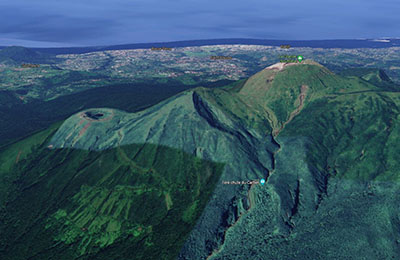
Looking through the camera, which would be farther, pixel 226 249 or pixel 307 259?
pixel 226 249

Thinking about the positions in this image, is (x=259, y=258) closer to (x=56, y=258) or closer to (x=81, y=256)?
(x=81, y=256)

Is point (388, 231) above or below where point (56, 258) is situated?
above

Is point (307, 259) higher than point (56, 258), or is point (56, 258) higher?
point (307, 259)

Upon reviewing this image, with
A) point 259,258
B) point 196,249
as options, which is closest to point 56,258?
point 196,249

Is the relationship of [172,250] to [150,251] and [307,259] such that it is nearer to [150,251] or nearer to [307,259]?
[150,251]

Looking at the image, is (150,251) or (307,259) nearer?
(307,259)

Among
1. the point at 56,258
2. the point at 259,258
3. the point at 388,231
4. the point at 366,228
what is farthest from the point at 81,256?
the point at 388,231

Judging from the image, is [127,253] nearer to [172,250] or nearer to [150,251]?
[150,251]

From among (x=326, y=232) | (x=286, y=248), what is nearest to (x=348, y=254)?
(x=326, y=232)
